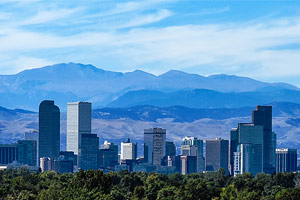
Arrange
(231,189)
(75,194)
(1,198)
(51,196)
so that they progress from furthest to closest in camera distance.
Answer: (231,189) → (1,198) → (51,196) → (75,194)

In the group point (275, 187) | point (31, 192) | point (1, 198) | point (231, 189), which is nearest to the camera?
point (1, 198)

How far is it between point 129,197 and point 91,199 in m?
51.0

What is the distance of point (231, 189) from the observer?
170 metres

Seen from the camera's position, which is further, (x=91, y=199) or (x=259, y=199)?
(x=259, y=199)

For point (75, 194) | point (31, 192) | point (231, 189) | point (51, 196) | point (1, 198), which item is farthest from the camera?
point (231, 189)

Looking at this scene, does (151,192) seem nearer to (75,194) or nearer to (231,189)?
(231,189)

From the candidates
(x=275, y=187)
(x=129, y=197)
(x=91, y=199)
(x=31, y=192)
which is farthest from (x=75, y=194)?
(x=275, y=187)

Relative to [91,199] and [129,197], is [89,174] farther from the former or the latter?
[129,197]

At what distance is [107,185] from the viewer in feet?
474

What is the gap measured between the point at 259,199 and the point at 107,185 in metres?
36.8

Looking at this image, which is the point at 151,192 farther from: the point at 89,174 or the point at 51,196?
the point at 51,196

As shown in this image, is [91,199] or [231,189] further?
[231,189]

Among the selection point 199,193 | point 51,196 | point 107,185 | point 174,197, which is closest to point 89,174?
point 107,185

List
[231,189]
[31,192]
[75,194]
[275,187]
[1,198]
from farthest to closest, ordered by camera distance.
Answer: [275,187] → [231,189] → [31,192] → [1,198] → [75,194]
